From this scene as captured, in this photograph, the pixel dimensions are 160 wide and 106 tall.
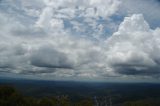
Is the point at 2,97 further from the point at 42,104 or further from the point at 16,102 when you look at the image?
the point at 42,104

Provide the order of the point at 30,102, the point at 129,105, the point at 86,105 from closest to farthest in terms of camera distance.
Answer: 1. the point at 86,105
2. the point at 30,102
3. the point at 129,105

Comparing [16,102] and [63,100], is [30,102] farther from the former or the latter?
[63,100]

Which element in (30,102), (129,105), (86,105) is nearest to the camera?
(86,105)

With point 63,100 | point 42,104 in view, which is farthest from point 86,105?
point 42,104

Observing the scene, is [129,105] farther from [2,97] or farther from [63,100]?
[2,97]

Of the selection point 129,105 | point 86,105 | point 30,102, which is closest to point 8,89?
point 30,102

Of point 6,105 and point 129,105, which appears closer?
point 6,105

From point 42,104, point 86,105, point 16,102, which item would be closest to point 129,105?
point 86,105

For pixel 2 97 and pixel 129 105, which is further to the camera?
pixel 129 105
